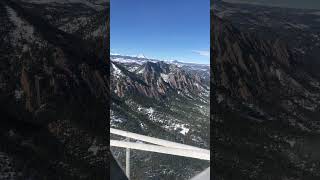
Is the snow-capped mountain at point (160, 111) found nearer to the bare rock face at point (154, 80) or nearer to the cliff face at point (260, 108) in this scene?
the bare rock face at point (154, 80)

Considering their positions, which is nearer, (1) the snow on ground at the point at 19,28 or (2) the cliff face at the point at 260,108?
(1) the snow on ground at the point at 19,28

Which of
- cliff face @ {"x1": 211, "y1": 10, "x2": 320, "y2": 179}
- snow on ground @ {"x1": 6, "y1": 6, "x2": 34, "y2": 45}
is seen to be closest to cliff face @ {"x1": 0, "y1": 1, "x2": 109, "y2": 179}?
snow on ground @ {"x1": 6, "y1": 6, "x2": 34, "y2": 45}

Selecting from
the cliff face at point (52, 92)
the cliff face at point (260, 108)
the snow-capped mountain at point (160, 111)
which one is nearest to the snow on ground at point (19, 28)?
the cliff face at point (52, 92)

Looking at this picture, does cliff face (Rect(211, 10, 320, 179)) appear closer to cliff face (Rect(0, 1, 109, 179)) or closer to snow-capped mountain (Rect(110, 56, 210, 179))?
cliff face (Rect(0, 1, 109, 179))

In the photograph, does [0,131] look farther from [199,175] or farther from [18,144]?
[199,175]

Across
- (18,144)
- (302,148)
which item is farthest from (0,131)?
(302,148)

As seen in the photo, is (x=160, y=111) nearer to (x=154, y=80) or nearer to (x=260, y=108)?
(x=154, y=80)

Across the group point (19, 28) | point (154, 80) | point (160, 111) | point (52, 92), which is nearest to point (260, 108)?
point (52, 92)
